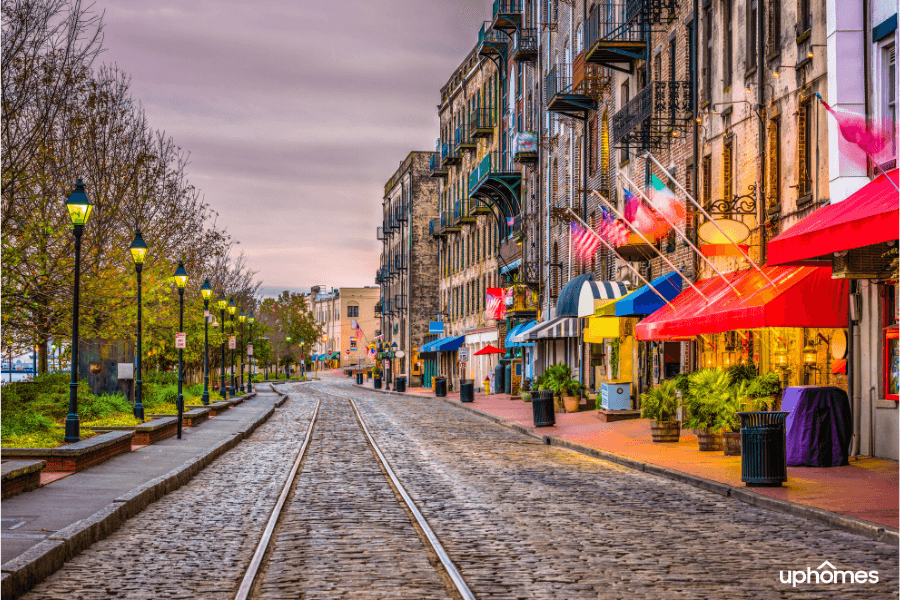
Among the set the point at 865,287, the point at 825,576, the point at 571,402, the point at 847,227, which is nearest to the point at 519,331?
the point at 571,402

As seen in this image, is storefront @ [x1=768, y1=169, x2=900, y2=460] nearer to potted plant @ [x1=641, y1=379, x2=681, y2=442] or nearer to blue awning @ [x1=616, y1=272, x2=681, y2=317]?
potted plant @ [x1=641, y1=379, x2=681, y2=442]

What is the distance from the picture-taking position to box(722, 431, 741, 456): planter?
18297mm

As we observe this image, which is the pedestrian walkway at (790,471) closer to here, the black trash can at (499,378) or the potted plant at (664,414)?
the potted plant at (664,414)

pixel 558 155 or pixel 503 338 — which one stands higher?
pixel 558 155

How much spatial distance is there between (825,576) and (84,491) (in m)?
9.12

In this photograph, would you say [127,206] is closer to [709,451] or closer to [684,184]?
[684,184]

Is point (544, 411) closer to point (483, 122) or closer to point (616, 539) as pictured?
point (616, 539)

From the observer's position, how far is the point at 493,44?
55.1 meters

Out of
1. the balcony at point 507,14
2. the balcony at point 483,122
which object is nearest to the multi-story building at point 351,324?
the balcony at point 483,122

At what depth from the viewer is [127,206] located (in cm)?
3184

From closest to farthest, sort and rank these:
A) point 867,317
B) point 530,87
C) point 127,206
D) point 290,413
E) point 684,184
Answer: point 867,317
point 684,184
point 127,206
point 290,413
point 530,87

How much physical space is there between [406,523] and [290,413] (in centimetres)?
2956

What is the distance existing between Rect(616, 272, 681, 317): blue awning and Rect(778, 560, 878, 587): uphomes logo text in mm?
18961

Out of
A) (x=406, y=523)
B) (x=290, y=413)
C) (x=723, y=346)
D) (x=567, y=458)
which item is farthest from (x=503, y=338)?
(x=406, y=523)
